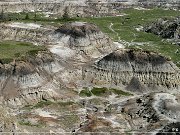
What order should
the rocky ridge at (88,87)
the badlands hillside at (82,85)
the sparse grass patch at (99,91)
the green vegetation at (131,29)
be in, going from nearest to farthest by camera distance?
the badlands hillside at (82,85), the rocky ridge at (88,87), the sparse grass patch at (99,91), the green vegetation at (131,29)

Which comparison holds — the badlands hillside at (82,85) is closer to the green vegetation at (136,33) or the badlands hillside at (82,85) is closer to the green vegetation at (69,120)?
the green vegetation at (69,120)

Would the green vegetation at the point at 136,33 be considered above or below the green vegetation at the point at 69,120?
below

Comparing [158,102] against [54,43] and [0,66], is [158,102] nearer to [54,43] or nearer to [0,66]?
[0,66]

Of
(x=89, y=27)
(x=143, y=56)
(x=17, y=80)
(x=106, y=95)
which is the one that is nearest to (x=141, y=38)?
(x=89, y=27)

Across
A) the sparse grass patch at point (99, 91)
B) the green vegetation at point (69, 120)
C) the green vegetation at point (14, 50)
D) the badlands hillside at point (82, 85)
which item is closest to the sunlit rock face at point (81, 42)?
the badlands hillside at point (82, 85)

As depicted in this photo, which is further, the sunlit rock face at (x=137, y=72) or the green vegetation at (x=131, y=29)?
the green vegetation at (x=131, y=29)

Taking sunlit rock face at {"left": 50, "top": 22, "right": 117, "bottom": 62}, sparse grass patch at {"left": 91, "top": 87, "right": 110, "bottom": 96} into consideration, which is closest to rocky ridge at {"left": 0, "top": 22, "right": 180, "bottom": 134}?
sunlit rock face at {"left": 50, "top": 22, "right": 117, "bottom": 62}

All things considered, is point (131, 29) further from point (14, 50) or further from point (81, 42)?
point (14, 50)

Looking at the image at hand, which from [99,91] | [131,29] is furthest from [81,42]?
[131,29]

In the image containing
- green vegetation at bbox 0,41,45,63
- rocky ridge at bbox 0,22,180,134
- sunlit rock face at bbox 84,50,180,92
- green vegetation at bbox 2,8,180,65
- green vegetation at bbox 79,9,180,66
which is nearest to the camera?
rocky ridge at bbox 0,22,180,134

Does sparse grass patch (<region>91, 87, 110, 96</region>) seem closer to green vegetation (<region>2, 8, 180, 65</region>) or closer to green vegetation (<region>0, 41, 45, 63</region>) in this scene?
green vegetation (<region>0, 41, 45, 63</region>)
